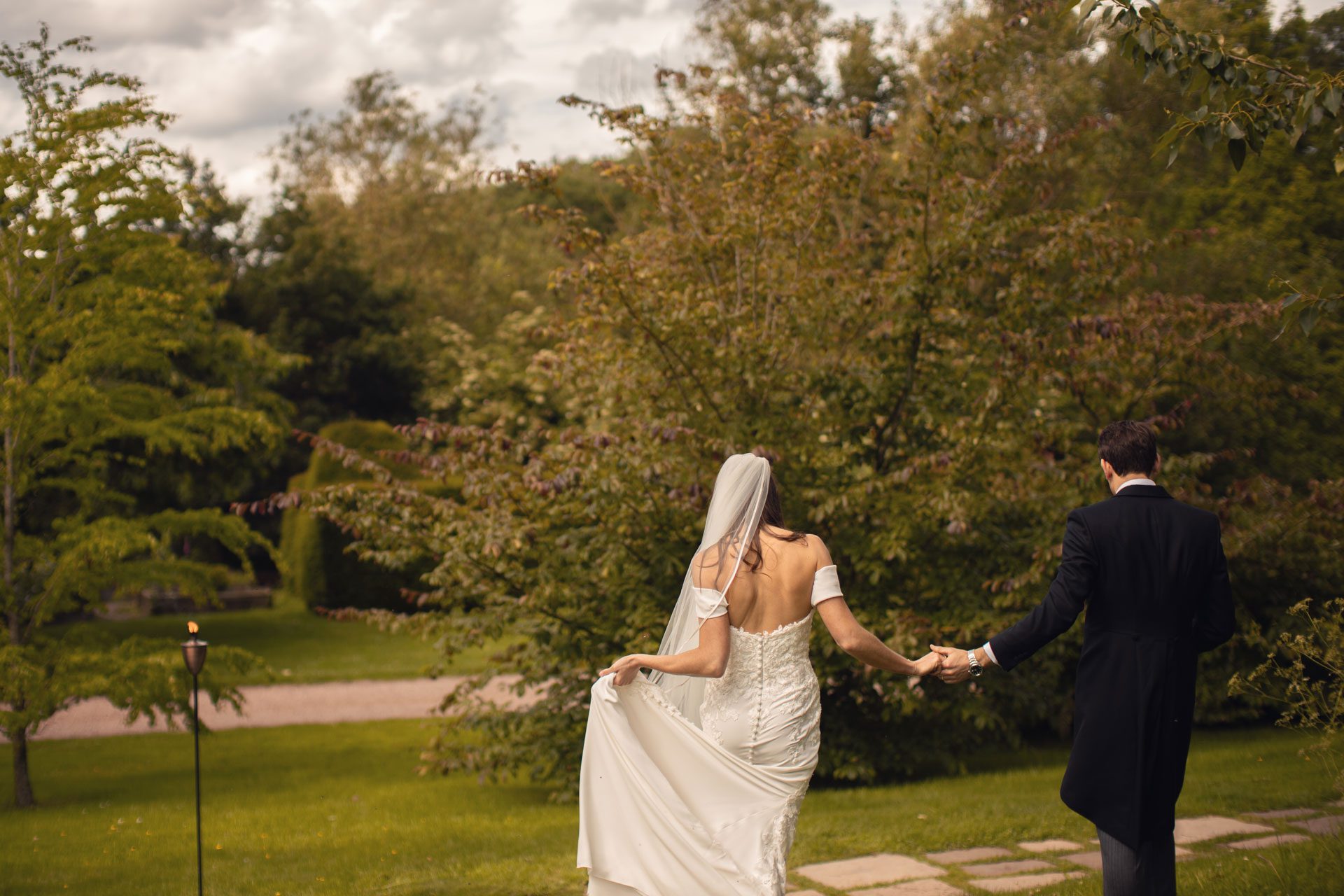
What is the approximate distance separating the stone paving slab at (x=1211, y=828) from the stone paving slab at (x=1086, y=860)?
502 mm

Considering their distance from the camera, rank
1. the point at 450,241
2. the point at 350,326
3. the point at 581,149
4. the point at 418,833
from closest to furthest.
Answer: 1. the point at 418,833
2. the point at 350,326
3. the point at 450,241
4. the point at 581,149

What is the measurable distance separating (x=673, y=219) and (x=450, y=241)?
30.5 m

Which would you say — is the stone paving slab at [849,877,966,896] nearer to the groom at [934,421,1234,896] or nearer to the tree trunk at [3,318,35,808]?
the groom at [934,421,1234,896]

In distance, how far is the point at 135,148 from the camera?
32.3ft

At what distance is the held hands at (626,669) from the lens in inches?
167

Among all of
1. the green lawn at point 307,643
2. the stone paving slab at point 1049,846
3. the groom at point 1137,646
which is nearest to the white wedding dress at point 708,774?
the groom at point 1137,646

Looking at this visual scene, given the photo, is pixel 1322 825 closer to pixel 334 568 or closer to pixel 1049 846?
pixel 1049 846

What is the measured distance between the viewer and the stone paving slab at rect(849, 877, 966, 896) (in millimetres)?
5426

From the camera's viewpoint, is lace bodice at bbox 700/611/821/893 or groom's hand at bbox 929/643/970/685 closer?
lace bodice at bbox 700/611/821/893

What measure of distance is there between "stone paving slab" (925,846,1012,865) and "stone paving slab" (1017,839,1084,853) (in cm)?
13

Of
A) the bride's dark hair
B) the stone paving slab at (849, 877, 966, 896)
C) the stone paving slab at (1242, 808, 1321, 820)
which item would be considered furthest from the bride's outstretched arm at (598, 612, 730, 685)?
the stone paving slab at (1242, 808, 1321, 820)

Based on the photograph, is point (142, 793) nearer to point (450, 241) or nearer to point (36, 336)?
point (36, 336)

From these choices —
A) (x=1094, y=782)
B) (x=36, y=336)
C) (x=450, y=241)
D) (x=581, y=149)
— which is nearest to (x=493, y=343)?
(x=450, y=241)

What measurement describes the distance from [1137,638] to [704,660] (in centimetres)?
150
